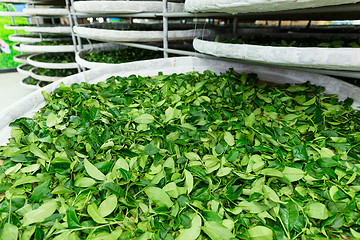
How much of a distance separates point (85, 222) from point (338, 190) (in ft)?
2.26

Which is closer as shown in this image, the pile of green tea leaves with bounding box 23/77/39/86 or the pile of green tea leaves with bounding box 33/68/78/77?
the pile of green tea leaves with bounding box 33/68/78/77

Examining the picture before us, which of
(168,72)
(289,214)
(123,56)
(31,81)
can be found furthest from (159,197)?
(31,81)

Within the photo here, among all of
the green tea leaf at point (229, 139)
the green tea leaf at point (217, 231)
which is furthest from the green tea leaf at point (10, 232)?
the green tea leaf at point (229, 139)

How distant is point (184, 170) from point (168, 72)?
1.14 metres

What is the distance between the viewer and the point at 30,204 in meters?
0.58

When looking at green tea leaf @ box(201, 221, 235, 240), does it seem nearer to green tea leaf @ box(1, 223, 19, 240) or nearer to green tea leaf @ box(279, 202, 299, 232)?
green tea leaf @ box(279, 202, 299, 232)

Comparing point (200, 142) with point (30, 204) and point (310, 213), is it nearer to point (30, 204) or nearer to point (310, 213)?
point (310, 213)

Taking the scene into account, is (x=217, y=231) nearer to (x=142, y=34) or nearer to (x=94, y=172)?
(x=94, y=172)

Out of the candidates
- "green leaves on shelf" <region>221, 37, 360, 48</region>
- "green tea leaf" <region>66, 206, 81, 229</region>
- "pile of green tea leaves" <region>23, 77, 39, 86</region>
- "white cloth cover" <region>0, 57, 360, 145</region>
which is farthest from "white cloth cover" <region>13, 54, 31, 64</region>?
"green tea leaf" <region>66, 206, 81, 229</region>

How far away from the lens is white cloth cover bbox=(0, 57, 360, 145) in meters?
1.05

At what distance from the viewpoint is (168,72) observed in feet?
5.44

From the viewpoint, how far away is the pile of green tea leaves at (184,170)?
20.8 inches

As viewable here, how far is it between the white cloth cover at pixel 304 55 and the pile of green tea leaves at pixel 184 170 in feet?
0.72

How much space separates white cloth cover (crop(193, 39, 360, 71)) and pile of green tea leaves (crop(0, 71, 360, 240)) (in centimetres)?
22
